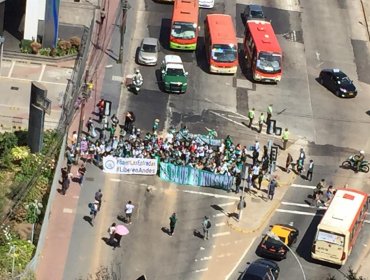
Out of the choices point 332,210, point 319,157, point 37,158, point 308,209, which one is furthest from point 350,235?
point 37,158

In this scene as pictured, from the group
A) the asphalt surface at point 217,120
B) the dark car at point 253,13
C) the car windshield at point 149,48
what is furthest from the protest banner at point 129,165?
the dark car at point 253,13

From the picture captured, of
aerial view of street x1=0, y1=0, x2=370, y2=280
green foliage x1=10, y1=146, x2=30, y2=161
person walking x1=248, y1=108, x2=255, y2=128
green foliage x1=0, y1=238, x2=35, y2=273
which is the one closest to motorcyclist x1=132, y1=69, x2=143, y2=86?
aerial view of street x1=0, y1=0, x2=370, y2=280

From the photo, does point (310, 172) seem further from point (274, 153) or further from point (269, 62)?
point (269, 62)

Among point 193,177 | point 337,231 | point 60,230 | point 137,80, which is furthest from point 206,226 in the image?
point 137,80

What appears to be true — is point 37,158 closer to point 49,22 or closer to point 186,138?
point 186,138

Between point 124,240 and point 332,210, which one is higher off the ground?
point 332,210
